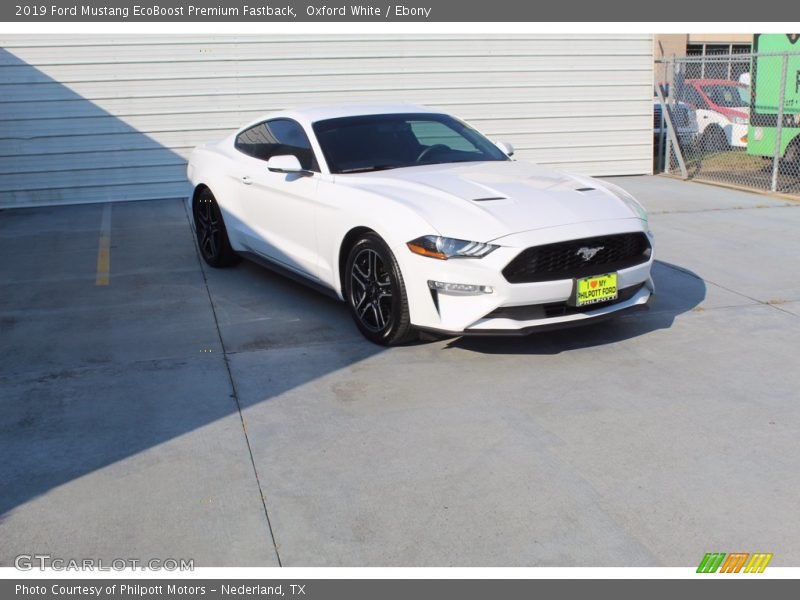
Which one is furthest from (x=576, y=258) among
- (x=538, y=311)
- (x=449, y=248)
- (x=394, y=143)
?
(x=394, y=143)

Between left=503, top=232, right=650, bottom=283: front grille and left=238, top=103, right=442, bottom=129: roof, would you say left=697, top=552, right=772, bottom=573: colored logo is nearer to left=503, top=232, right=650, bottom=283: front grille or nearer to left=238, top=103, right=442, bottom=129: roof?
left=503, top=232, right=650, bottom=283: front grille

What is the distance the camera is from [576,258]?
537cm

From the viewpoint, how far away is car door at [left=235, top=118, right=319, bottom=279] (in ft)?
21.3

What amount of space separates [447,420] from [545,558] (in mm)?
1369

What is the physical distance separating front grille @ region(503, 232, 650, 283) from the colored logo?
2.20 meters

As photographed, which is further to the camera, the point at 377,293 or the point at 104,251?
the point at 104,251

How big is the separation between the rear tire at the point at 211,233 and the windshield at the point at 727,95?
10.9m

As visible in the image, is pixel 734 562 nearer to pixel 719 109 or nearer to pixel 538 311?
pixel 538 311

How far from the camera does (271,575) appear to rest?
3311 mm

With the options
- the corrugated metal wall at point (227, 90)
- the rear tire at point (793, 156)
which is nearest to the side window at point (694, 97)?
the corrugated metal wall at point (227, 90)

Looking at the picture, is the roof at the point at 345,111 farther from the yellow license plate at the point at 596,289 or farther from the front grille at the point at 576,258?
the yellow license plate at the point at 596,289

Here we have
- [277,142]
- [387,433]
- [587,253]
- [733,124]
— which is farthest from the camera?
[733,124]

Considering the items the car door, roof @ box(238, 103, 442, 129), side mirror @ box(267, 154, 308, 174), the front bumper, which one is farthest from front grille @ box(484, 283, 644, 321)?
roof @ box(238, 103, 442, 129)

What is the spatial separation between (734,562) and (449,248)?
2514mm
